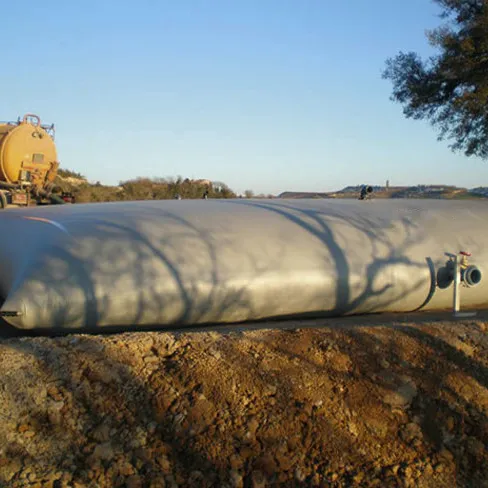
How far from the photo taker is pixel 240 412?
11.4 feet

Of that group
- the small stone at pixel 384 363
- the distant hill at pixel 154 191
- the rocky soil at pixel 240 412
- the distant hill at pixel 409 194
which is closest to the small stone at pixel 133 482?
the rocky soil at pixel 240 412

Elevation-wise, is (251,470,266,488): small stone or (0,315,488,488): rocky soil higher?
(0,315,488,488): rocky soil

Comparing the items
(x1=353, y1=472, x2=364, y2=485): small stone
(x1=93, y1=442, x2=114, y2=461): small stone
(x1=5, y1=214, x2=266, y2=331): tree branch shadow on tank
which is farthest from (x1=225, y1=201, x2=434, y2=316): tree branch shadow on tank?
(x1=93, y1=442, x2=114, y2=461): small stone

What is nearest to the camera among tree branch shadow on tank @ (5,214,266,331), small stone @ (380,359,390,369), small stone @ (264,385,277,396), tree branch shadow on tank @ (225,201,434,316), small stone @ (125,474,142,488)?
small stone @ (125,474,142,488)

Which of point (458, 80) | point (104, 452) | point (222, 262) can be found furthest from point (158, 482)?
point (458, 80)

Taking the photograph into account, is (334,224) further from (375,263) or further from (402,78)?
(402,78)

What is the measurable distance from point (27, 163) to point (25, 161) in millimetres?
96

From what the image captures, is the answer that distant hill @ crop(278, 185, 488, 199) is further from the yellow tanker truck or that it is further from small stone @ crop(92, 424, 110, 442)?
small stone @ crop(92, 424, 110, 442)

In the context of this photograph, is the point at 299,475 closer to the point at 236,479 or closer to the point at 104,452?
the point at 236,479

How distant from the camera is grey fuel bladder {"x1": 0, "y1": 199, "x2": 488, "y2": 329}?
16.4ft

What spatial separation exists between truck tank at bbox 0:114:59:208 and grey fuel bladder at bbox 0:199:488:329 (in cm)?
1090

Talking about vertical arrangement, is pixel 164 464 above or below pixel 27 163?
below

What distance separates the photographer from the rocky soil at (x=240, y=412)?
3.11 m

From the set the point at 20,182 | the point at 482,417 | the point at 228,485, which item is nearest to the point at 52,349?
the point at 228,485
